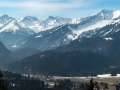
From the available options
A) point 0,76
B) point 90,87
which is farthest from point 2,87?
point 90,87

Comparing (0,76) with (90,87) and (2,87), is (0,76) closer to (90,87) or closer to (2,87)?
(2,87)

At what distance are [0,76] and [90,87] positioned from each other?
50.9 ft

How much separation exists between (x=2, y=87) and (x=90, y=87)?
15.0m

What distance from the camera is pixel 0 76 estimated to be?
50.1 m

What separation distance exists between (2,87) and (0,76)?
1.88 m

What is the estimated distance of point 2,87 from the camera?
1957 inches

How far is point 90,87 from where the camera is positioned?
51375 mm
